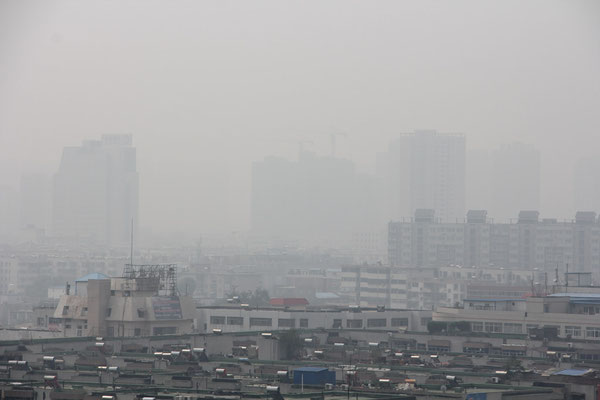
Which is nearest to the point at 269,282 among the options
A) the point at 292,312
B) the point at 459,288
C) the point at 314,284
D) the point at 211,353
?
the point at 314,284

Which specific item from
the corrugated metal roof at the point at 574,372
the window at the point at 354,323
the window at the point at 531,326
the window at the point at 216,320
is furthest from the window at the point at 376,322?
the corrugated metal roof at the point at 574,372

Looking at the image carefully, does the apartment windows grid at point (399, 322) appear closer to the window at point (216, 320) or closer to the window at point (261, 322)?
the window at point (261, 322)

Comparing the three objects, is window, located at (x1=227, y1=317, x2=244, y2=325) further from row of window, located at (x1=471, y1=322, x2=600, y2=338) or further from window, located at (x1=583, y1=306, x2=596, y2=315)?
window, located at (x1=583, y1=306, x2=596, y2=315)

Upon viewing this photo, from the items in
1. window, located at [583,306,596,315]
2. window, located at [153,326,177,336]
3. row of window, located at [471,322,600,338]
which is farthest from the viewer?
window, located at [583,306,596,315]

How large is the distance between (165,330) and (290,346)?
8.44 m

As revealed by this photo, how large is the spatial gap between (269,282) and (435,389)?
12530 cm

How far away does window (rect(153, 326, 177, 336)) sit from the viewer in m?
52.1

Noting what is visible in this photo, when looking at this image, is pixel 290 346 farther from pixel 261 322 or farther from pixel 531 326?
pixel 261 322

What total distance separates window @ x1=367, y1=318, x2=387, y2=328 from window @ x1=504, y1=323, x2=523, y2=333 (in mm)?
5691

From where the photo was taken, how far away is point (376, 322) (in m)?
57.9

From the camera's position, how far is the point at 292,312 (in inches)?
2266

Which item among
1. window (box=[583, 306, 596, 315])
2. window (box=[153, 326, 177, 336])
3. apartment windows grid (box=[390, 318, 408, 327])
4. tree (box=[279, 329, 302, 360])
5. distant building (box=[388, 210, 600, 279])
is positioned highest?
distant building (box=[388, 210, 600, 279])

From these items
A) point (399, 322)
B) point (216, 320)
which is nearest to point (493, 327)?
point (399, 322)

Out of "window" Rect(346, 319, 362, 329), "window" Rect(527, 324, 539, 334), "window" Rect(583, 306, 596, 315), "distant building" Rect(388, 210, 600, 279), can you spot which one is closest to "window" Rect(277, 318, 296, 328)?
"window" Rect(346, 319, 362, 329)
